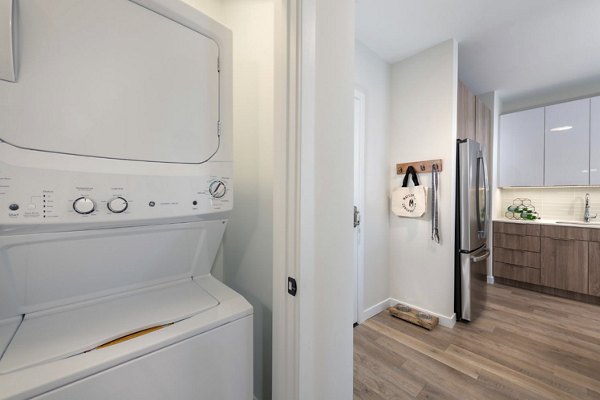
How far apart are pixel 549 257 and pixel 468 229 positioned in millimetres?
1738

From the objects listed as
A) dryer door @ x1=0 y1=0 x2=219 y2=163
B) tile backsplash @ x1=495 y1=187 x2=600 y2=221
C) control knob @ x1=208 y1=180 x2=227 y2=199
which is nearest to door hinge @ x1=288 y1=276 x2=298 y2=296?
control knob @ x1=208 y1=180 x2=227 y2=199

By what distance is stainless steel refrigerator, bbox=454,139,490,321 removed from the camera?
2264mm

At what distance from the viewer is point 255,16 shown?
119 centimetres

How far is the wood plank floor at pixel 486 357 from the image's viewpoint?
1.58 meters

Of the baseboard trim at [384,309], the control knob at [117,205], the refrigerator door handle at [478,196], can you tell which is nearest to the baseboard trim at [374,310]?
the baseboard trim at [384,309]

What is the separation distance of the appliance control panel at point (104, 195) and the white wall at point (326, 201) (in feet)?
1.15

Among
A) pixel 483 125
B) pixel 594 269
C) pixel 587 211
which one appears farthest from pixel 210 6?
pixel 587 211

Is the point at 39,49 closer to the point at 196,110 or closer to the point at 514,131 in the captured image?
the point at 196,110

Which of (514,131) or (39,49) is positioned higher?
(514,131)

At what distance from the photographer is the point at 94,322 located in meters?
0.80

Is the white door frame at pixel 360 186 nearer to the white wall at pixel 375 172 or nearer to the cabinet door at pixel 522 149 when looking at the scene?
the white wall at pixel 375 172

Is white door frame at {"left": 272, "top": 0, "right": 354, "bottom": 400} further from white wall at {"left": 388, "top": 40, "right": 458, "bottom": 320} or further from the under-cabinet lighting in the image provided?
the under-cabinet lighting

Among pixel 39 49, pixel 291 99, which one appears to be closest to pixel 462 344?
pixel 291 99

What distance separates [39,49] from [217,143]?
496 millimetres
